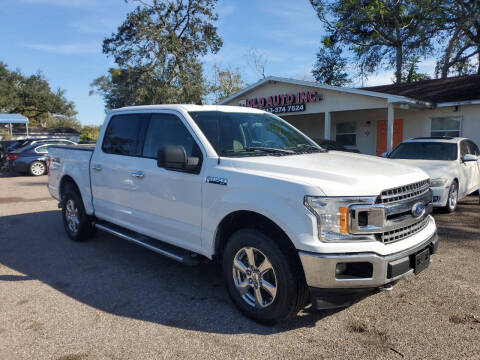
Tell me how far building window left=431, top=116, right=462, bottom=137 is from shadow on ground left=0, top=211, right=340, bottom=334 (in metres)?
12.8

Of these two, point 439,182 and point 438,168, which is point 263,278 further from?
point 438,168

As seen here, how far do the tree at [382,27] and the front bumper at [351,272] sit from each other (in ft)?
89.0

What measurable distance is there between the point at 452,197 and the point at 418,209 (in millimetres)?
5211

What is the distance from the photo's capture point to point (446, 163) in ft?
25.6

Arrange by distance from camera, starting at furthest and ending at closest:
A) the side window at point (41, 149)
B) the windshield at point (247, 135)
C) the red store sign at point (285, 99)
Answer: the side window at point (41, 149), the red store sign at point (285, 99), the windshield at point (247, 135)

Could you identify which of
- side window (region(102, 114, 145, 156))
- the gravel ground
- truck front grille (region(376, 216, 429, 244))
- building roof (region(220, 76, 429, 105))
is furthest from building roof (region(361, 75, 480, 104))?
side window (region(102, 114, 145, 156))

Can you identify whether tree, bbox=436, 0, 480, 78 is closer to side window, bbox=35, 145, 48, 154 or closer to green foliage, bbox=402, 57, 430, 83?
green foliage, bbox=402, 57, 430, 83

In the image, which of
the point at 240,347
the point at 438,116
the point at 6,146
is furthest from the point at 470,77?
the point at 6,146

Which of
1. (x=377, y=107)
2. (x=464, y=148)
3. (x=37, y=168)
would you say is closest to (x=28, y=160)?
(x=37, y=168)

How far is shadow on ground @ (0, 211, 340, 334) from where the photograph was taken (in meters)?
3.49

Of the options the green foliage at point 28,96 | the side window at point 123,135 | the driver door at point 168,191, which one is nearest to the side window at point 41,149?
the side window at point 123,135

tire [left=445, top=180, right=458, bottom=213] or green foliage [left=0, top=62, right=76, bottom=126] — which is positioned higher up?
green foliage [left=0, top=62, right=76, bottom=126]

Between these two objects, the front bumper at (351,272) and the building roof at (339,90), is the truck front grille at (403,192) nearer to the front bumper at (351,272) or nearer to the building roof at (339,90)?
the front bumper at (351,272)

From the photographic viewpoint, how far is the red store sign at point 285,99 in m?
16.0
